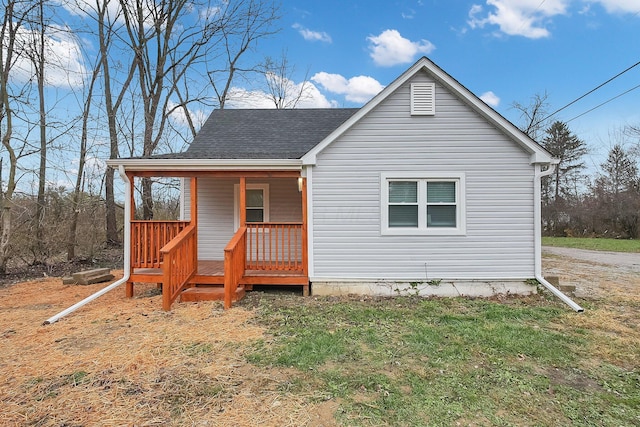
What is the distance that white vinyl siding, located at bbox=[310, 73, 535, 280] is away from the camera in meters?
6.45

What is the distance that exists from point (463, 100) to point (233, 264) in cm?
542

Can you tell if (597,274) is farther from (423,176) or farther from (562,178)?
(562,178)

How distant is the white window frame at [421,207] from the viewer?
21.2ft

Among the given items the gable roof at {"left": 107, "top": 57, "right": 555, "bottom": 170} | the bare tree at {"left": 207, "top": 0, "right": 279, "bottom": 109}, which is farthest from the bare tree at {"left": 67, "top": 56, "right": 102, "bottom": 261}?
the bare tree at {"left": 207, "top": 0, "right": 279, "bottom": 109}

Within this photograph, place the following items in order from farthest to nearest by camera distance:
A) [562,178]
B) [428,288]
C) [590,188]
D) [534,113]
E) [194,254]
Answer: [562,178] → [590,188] → [534,113] → [194,254] → [428,288]

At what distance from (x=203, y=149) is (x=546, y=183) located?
27628mm

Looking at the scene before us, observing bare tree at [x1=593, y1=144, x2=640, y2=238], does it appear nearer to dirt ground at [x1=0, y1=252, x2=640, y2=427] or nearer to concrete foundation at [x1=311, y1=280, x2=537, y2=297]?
concrete foundation at [x1=311, y1=280, x2=537, y2=297]

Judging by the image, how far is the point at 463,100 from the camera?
21.1ft

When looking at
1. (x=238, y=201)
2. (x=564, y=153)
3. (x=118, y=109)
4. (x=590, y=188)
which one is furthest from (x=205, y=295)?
(x=564, y=153)

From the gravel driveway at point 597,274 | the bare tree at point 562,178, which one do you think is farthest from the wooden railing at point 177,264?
the bare tree at point 562,178

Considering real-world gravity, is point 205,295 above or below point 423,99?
below

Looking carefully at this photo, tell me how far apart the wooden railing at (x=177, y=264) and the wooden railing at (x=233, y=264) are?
923 mm

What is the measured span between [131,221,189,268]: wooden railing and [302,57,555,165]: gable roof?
301 centimetres

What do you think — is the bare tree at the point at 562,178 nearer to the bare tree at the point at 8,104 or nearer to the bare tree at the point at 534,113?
the bare tree at the point at 534,113
